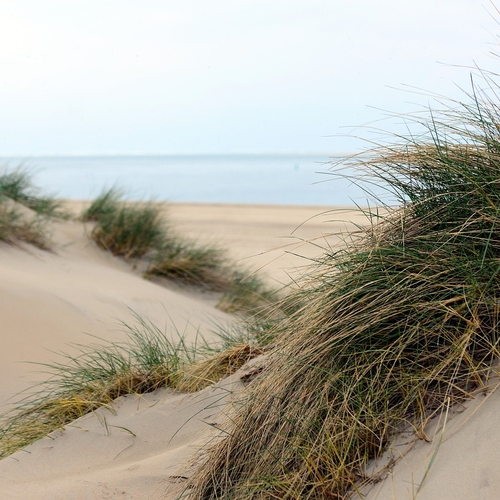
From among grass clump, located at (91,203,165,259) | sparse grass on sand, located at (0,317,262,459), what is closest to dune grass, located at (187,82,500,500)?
sparse grass on sand, located at (0,317,262,459)

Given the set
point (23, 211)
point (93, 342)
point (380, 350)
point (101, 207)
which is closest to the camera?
point (380, 350)

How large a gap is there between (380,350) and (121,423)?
Result: 1.28m

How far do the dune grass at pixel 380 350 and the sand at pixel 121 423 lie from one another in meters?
0.11

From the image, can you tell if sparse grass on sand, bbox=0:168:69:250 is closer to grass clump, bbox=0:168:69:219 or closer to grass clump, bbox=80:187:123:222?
grass clump, bbox=0:168:69:219

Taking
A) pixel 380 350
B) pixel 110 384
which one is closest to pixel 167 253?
pixel 110 384

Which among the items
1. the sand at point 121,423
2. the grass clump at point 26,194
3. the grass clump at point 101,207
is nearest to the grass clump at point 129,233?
the grass clump at point 101,207

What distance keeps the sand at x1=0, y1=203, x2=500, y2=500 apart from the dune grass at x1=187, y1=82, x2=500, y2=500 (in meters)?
0.11

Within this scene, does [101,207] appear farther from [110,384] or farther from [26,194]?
[110,384]

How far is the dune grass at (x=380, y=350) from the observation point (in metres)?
1.88

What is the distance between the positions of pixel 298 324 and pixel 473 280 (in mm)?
554

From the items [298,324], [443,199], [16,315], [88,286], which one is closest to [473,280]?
[443,199]

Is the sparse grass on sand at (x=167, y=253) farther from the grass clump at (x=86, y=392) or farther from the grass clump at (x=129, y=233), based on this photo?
the grass clump at (x=86, y=392)

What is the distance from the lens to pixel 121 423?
109 inches

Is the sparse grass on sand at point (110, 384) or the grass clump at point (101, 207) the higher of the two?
the grass clump at point (101, 207)
